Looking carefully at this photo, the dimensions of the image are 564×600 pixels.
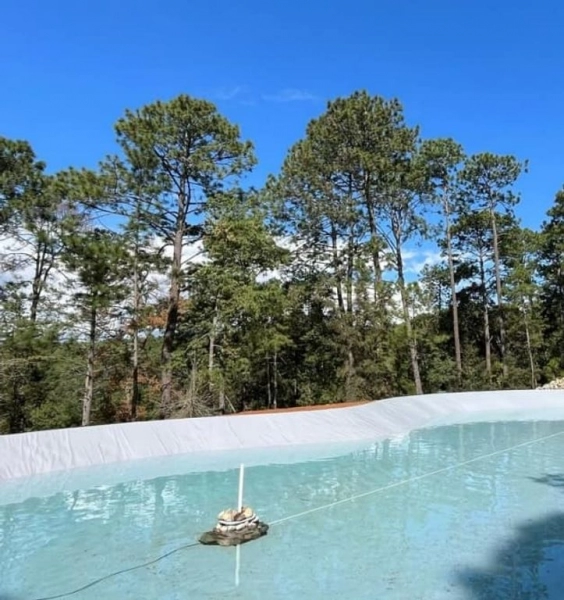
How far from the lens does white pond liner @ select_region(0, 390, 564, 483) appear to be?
23.5 feet

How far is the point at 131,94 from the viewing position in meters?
12.4

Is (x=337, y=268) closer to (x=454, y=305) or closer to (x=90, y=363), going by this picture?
(x=454, y=305)

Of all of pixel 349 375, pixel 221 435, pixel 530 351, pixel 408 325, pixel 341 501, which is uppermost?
pixel 408 325

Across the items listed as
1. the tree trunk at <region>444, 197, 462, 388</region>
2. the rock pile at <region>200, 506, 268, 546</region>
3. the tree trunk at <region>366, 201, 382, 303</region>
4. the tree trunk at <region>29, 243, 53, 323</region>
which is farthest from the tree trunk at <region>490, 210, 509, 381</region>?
the rock pile at <region>200, 506, 268, 546</region>

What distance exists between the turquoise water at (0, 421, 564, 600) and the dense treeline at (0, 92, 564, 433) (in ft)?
18.2

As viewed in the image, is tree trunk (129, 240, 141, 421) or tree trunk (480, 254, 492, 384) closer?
tree trunk (129, 240, 141, 421)

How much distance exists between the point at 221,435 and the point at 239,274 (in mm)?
5809

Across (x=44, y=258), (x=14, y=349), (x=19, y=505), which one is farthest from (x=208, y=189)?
(x=19, y=505)

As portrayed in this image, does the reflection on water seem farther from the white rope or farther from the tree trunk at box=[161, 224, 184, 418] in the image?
the tree trunk at box=[161, 224, 184, 418]

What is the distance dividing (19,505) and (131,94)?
32.4ft

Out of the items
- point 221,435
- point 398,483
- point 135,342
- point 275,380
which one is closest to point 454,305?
point 275,380

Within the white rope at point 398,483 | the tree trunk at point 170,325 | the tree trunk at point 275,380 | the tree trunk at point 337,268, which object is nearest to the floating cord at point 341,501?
the white rope at point 398,483

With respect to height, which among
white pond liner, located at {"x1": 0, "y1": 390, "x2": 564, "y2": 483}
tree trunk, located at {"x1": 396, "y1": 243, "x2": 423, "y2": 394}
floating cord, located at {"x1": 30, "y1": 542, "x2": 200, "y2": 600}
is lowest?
floating cord, located at {"x1": 30, "y1": 542, "x2": 200, "y2": 600}

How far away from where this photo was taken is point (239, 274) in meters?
14.0
